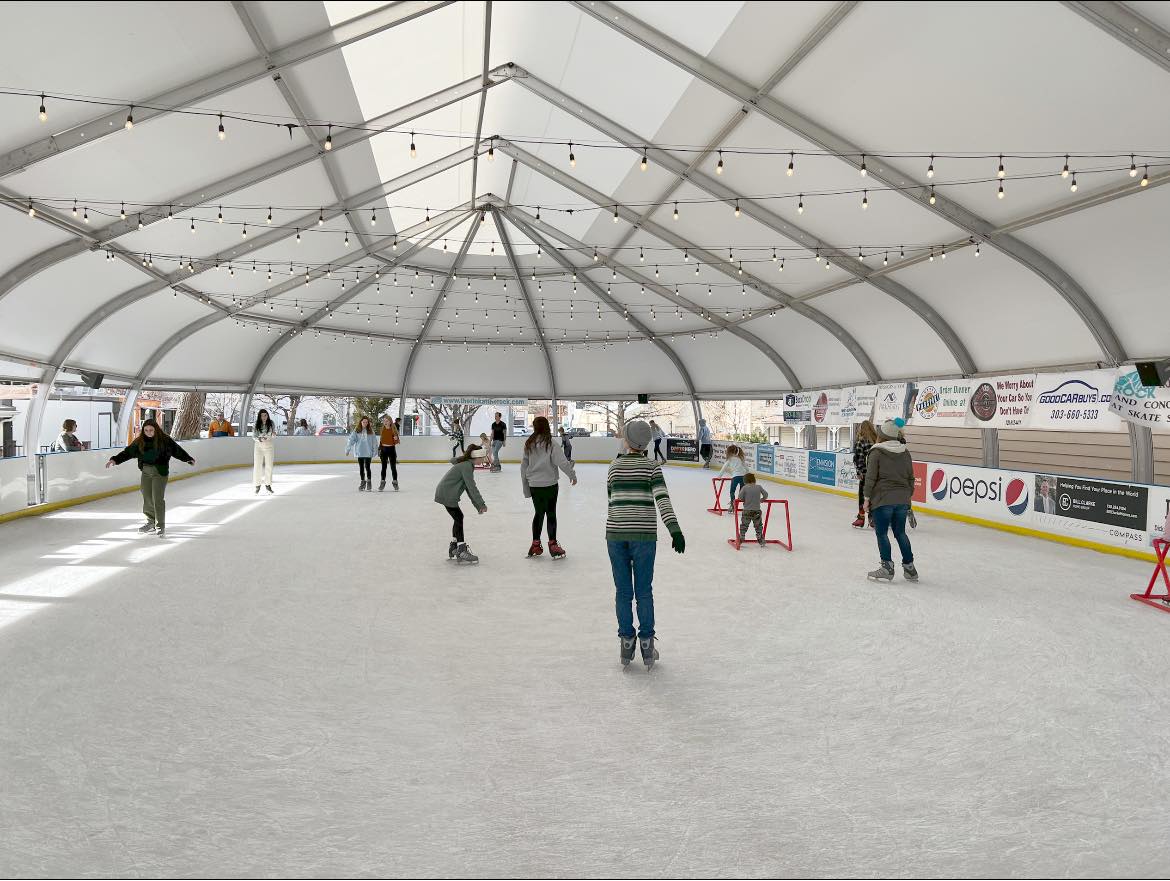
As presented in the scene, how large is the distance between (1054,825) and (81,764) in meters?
4.16

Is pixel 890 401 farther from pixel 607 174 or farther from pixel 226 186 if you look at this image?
pixel 226 186

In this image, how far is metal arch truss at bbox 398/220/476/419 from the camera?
19586 mm

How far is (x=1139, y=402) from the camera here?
34.6ft

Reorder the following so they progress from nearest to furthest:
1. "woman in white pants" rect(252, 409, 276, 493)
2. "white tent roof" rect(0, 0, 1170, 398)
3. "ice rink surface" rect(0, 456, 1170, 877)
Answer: "ice rink surface" rect(0, 456, 1170, 877)
"white tent roof" rect(0, 0, 1170, 398)
"woman in white pants" rect(252, 409, 276, 493)

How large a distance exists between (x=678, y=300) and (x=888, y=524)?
547 inches

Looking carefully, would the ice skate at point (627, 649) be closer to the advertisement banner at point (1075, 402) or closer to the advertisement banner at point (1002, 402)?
the advertisement banner at point (1075, 402)

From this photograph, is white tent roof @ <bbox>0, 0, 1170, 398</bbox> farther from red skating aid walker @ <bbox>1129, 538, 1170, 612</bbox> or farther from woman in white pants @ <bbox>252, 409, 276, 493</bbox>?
red skating aid walker @ <bbox>1129, 538, 1170, 612</bbox>

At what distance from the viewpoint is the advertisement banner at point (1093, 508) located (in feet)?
30.0

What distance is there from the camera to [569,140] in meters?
12.2

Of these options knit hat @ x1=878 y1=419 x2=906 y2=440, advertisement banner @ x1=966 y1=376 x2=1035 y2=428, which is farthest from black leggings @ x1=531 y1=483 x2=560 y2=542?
advertisement banner @ x1=966 y1=376 x2=1035 y2=428

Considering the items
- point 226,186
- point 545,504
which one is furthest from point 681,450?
point 545,504

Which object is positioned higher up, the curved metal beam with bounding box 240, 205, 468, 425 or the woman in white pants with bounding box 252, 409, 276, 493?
the curved metal beam with bounding box 240, 205, 468, 425

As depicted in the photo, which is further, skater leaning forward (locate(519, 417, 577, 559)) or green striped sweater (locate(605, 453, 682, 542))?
skater leaning forward (locate(519, 417, 577, 559))

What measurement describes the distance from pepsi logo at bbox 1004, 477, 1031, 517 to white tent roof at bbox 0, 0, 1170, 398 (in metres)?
2.46
